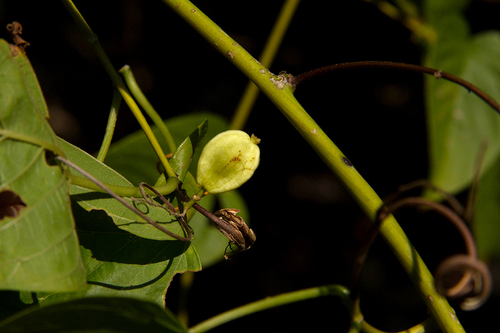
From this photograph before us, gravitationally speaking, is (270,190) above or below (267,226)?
above

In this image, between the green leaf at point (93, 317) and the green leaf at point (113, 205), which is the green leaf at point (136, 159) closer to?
the green leaf at point (113, 205)

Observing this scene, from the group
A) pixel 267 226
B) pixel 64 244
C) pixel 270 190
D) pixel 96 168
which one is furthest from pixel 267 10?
pixel 64 244

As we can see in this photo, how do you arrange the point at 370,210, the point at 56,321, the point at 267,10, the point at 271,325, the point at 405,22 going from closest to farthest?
1. the point at 56,321
2. the point at 370,210
3. the point at 405,22
4. the point at 267,10
5. the point at 271,325

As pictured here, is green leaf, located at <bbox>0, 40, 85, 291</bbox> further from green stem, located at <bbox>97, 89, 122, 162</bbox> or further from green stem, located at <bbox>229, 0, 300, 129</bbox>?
green stem, located at <bbox>229, 0, 300, 129</bbox>

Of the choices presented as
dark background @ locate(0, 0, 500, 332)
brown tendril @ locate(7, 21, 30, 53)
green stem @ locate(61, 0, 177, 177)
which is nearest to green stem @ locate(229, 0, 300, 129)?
dark background @ locate(0, 0, 500, 332)

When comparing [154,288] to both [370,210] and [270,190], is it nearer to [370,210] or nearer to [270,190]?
[370,210]

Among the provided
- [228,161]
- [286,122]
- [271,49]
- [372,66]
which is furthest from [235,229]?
[286,122]
